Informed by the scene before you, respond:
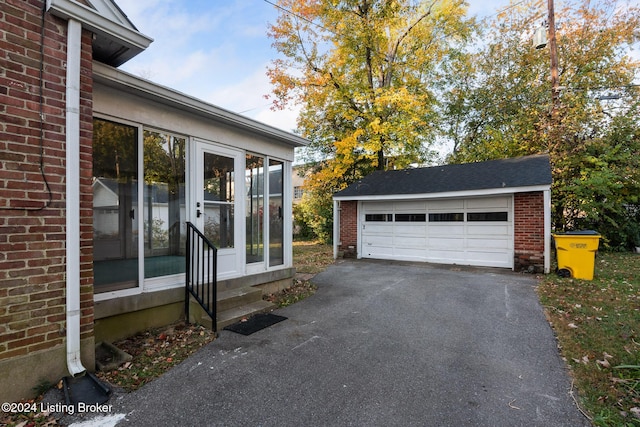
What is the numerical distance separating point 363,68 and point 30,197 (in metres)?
14.3

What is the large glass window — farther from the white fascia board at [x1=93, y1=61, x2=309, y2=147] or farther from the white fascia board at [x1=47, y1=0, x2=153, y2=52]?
the white fascia board at [x1=47, y1=0, x2=153, y2=52]

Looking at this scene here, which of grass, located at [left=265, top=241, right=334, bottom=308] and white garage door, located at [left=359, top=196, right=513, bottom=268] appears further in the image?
white garage door, located at [left=359, top=196, right=513, bottom=268]

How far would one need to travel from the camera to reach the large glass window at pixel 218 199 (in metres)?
→ 4.49

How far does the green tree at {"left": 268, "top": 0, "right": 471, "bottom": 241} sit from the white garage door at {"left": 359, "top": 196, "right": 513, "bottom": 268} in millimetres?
3561

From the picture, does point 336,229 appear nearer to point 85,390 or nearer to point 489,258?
point 489,258

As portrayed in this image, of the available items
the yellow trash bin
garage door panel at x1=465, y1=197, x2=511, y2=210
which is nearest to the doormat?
the yellow trash bin

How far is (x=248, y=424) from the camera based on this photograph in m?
2.12

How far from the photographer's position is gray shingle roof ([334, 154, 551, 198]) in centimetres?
773

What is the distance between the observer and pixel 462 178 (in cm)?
888

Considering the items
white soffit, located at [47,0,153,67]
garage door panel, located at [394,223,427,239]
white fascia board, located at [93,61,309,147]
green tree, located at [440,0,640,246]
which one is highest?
green tree, located at [440,0,640,246]

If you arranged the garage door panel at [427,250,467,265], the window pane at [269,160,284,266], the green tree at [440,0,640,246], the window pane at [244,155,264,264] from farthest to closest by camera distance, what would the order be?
the green tree at [440,0,640,246], the garage door panel at [427,250,467,265], the window pane at [269,160,284,266], the window pane at [244,155,264,264]

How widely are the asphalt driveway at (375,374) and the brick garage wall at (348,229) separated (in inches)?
220

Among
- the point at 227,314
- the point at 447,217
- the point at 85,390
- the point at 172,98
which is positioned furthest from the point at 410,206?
the point at 85,390

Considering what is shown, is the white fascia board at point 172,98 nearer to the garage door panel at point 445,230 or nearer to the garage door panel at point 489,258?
the garage door panel at point 445,230
